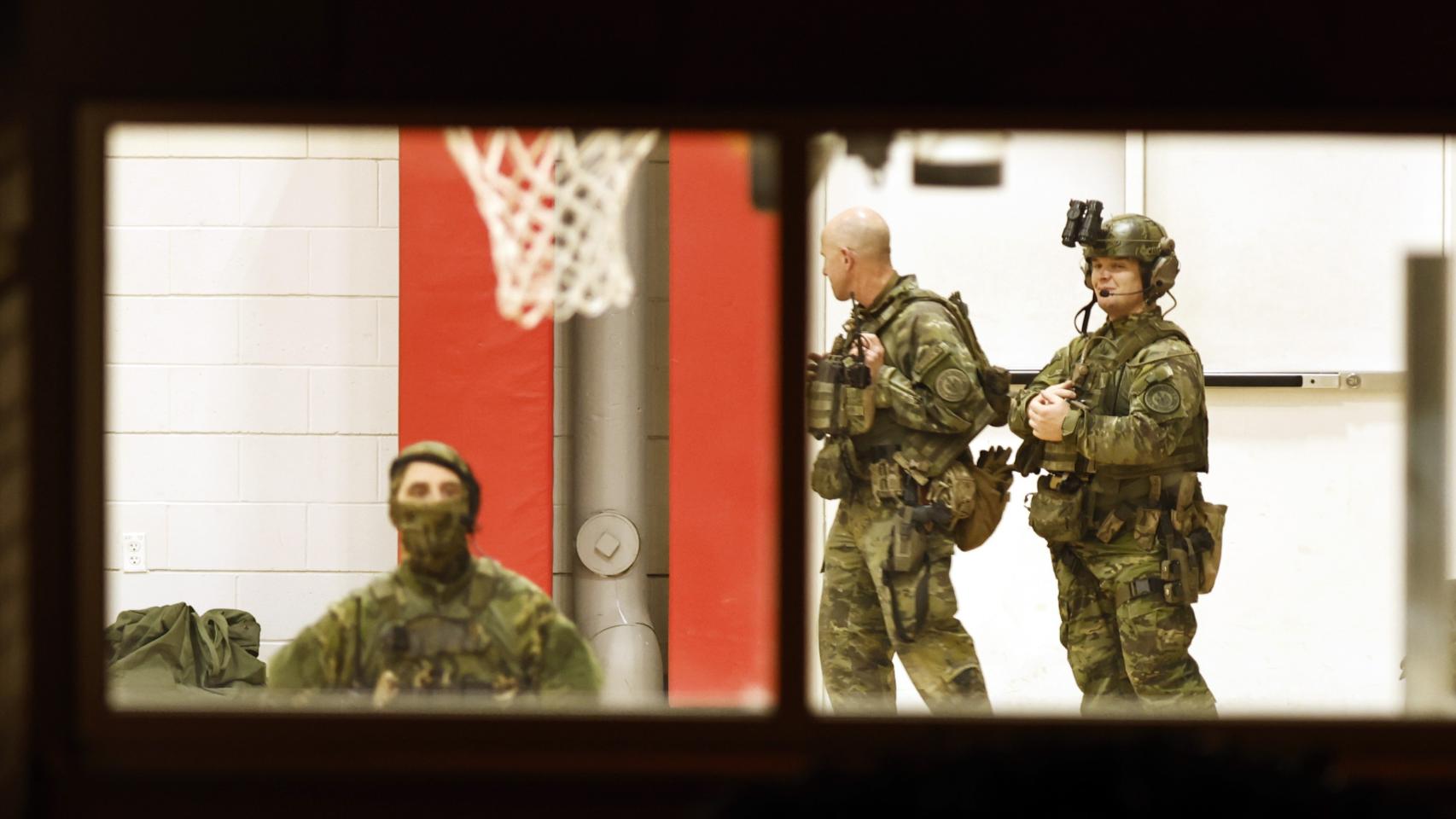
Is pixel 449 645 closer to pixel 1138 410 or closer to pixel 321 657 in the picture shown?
pixel 321 657

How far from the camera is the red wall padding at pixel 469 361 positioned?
5016 millimetres

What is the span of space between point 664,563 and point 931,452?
1.03 meters

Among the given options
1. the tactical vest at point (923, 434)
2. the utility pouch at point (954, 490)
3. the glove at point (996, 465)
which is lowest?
the utility pouch at point (954, 490)

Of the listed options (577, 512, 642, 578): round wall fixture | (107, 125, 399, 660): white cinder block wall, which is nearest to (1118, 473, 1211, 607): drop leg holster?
(577, 512, 642, 578): round wall fixture

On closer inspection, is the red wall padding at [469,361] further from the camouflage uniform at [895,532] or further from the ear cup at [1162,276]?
the ear cup at [1162,276]

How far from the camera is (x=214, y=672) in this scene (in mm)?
4852

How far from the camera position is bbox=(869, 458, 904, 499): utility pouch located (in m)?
4.68

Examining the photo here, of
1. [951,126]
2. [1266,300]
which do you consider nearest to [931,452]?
[1266,300]

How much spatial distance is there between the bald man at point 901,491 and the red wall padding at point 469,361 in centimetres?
85

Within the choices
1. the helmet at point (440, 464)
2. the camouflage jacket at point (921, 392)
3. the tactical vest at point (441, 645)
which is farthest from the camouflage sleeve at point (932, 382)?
the tactical vest at point (441, 645)

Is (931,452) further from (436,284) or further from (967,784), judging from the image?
(967,784)

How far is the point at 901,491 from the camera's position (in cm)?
468

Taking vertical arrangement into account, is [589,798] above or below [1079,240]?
below

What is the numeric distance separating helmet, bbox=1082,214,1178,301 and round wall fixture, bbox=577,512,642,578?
1.63 m
